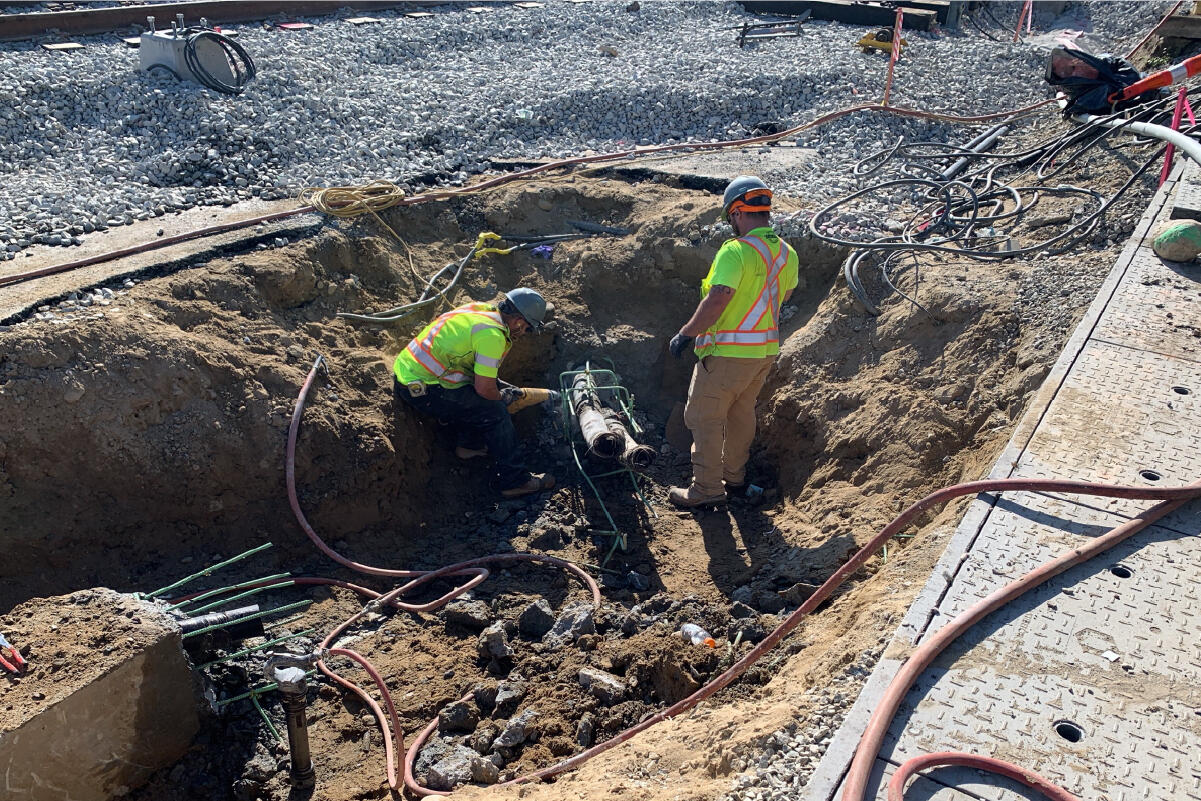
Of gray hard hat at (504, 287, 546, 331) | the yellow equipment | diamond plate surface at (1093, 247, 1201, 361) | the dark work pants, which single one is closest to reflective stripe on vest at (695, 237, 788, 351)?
gray hard hat at (504, 287, 546, 331)

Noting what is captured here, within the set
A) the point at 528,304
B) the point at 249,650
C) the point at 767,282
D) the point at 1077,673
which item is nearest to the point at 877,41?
the point at 767,282

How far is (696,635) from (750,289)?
211 cm

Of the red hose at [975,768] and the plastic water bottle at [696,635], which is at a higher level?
the red hose at [975,768]

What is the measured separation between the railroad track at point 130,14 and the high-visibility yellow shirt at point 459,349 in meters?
7.06

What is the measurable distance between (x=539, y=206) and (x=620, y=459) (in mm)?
2989

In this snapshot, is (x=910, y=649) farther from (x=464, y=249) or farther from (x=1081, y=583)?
Answer: (x=464, y=249)

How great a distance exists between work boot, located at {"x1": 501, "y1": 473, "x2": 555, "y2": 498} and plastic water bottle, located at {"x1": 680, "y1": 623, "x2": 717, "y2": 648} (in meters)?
2.21

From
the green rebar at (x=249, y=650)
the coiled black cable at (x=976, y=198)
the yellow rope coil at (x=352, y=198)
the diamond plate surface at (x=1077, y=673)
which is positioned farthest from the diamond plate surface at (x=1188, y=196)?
the green rebar at (x=249, y=650)

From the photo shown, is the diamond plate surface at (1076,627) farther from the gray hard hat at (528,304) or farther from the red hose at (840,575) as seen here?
the gray hard hat at (528,304)

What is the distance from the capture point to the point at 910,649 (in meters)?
3.14

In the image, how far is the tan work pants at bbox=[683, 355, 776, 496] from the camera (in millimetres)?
5797

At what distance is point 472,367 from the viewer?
6.30 meters

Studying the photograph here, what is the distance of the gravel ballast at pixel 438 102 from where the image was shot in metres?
7.60

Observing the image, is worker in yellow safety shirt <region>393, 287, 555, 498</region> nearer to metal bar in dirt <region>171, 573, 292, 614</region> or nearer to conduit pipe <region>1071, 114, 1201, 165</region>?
metal bar in dirt <region>171, 573, 292, 614</region>
